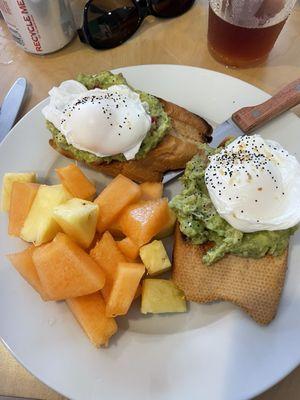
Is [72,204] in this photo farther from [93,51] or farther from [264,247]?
[93,51]

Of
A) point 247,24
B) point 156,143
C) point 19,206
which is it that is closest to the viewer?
point 19,206

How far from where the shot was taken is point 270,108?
1.85 metres

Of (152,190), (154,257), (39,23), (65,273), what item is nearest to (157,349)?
(154,257)

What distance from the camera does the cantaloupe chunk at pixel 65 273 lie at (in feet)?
4.90

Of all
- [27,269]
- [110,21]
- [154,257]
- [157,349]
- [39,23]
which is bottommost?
[157,349]

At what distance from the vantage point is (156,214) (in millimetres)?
1629

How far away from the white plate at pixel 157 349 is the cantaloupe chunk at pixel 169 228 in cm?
35

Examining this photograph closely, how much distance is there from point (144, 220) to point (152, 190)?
26 centimetres

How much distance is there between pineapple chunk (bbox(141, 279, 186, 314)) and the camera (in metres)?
1.56

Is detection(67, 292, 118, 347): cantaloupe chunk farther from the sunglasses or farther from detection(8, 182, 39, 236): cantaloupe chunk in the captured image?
the sunglasses

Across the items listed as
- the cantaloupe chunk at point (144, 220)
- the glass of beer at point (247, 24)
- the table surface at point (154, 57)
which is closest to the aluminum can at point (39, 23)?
the table surface at point (154, 57)

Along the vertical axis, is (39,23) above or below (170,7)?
above

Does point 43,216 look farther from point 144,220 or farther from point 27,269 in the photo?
point 144,220

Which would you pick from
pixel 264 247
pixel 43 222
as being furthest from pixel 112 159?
pixel 264 247
